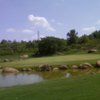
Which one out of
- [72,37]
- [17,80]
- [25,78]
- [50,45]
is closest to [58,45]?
[50,45]

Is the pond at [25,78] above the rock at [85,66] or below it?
below

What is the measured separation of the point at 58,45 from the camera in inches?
3332

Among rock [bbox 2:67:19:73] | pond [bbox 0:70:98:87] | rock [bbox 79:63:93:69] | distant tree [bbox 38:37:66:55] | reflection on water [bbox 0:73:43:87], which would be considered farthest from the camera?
distant tree [bbox 38:37:66:55]

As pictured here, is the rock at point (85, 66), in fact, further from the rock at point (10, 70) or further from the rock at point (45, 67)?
the rock at point (10, 70)

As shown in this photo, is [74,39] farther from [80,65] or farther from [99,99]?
[99,99]

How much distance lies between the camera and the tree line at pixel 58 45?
81812 millimetres

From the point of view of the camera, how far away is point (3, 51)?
381 ft

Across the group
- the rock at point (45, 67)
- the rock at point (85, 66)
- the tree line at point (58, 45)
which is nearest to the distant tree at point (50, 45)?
the tree line at point (58, 45)

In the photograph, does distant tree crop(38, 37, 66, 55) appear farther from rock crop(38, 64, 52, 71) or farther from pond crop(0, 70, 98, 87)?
pond crop(0, 70, 98, 87)

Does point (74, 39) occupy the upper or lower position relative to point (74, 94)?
upper

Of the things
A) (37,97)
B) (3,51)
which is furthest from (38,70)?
(3,51)

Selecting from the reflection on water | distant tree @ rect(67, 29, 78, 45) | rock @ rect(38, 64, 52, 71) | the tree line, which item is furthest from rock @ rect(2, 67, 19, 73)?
distant tree @ rect(67, 29, 78, 45)

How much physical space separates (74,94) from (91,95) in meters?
0.96

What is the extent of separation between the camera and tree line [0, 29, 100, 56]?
81812 millimetres
